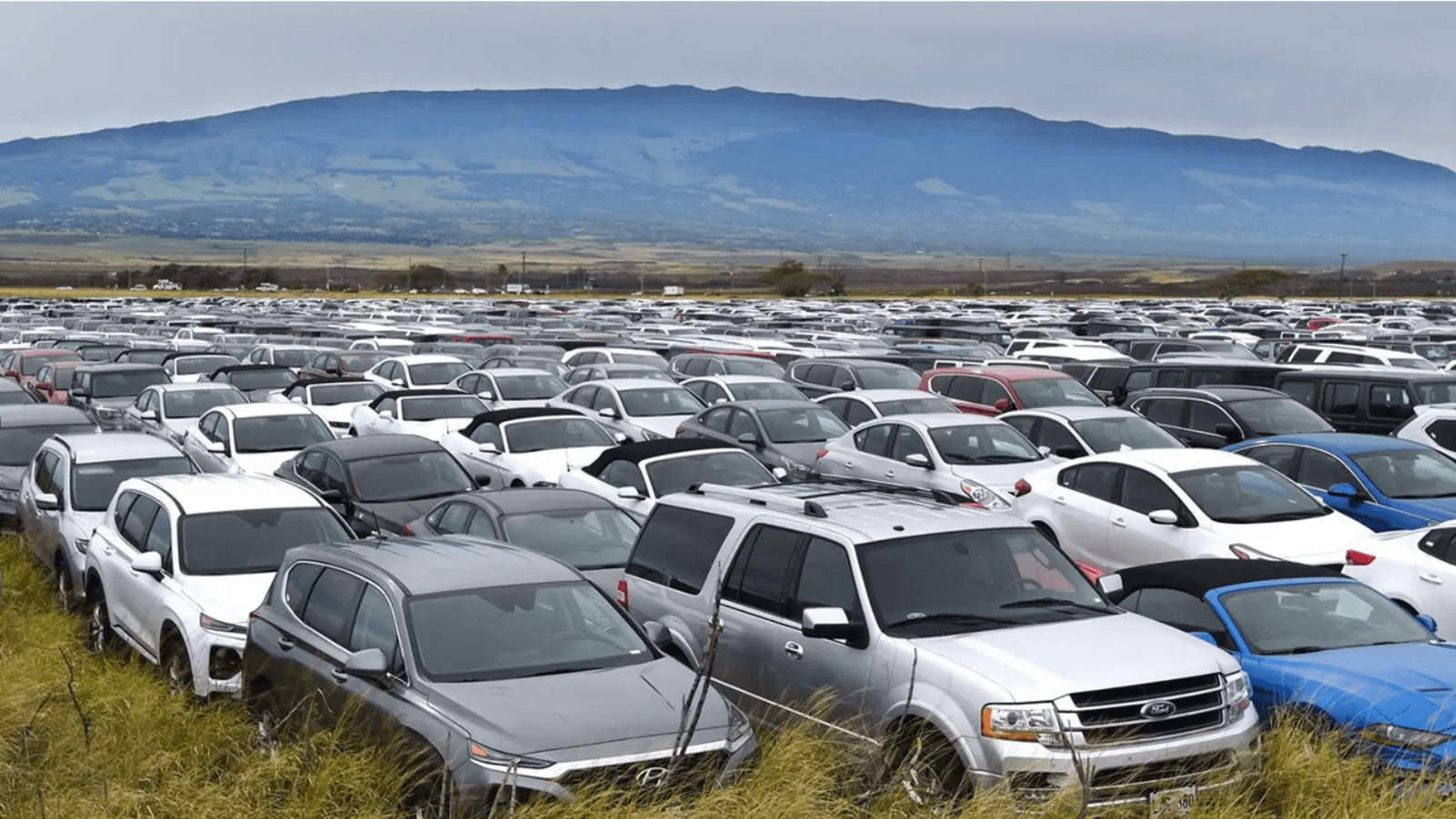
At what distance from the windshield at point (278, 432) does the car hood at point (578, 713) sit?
467 inches

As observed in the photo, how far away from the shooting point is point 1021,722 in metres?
7.08

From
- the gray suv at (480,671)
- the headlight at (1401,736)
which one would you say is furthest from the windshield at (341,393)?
the headlight at (1401,736)

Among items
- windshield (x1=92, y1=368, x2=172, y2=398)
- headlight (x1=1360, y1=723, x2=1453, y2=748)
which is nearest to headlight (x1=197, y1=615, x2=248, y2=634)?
headlight (x1=1360, y1=723, x2=1453, y2=748)

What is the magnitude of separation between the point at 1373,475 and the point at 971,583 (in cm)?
837

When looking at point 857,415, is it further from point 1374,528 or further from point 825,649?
point 825,649

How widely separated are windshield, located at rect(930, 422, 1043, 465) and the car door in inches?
107

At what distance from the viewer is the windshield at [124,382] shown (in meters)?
25.0

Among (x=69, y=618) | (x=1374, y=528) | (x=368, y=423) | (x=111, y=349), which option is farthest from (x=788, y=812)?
(x=111, y=349)

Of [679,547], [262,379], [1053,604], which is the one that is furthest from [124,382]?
[1053,604]

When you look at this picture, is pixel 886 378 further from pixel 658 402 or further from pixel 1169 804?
pixel 1169 804

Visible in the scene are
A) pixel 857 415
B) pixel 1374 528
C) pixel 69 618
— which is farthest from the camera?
pixel 857 415

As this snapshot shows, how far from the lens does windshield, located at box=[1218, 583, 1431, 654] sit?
8.95 metres

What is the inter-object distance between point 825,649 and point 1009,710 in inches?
55.6

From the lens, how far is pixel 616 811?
6.53 metres
